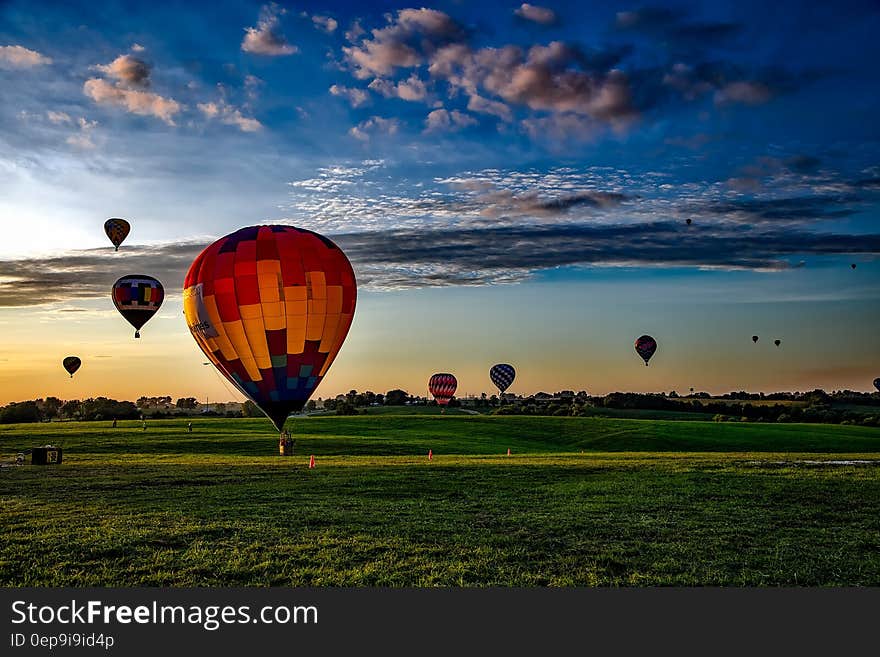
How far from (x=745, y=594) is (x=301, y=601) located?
7.58 metres

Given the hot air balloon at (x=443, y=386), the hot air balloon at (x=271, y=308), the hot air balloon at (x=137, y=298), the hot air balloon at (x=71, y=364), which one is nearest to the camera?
the hot air balloon at (x=271, y=308)

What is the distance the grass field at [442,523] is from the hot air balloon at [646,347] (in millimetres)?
44029

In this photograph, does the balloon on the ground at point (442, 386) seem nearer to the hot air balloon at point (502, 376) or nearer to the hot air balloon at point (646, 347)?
the hot air balloon at point (502, 376)

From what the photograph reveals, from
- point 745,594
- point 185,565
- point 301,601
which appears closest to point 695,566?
point 745,594

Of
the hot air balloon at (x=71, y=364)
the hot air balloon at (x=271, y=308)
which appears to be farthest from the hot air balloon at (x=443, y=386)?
the hot air balloon at (x=271, y=308)

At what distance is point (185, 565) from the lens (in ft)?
48.4

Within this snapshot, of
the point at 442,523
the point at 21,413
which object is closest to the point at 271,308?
the point at 442,523

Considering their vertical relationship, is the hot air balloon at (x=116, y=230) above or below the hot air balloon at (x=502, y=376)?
above

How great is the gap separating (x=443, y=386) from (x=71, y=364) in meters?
45.3

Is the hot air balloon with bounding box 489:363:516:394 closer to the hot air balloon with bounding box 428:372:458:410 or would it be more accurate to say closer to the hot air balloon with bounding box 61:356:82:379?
the hot air balloon with bounding box 428:372:458:410

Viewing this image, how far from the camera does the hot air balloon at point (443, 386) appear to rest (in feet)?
328

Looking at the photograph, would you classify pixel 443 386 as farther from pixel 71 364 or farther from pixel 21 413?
pixel 21 413

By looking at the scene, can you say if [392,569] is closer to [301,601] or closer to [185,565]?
[301,601]

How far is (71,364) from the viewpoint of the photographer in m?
84.9
